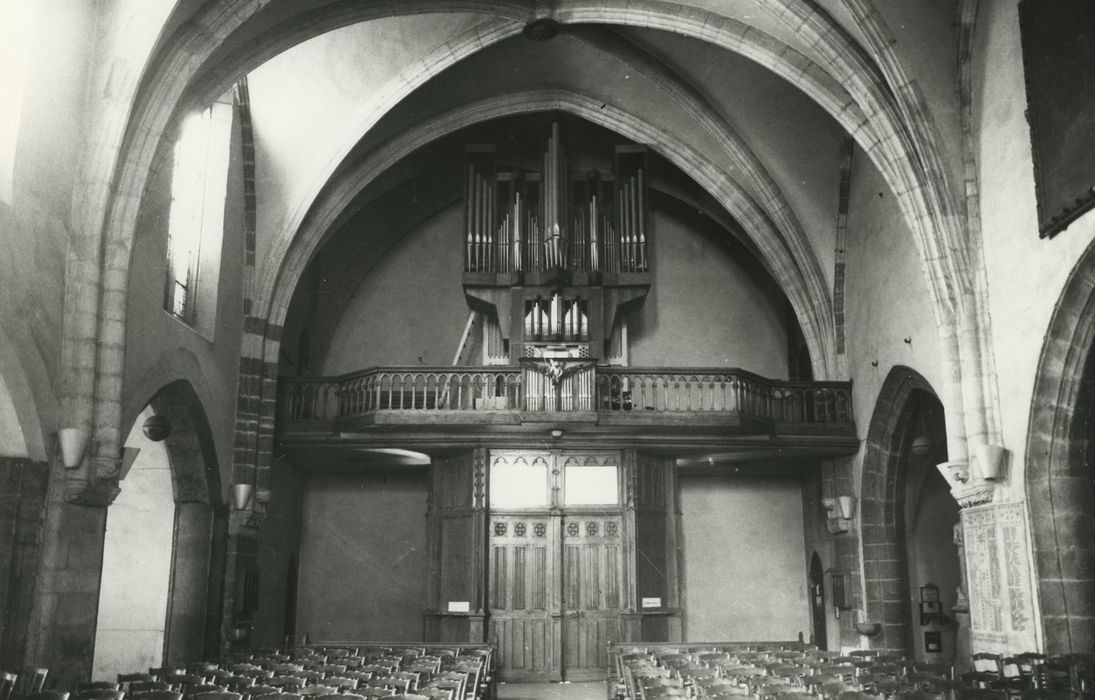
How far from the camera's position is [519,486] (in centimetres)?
1873

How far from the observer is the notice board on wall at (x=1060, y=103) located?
11.2 metres

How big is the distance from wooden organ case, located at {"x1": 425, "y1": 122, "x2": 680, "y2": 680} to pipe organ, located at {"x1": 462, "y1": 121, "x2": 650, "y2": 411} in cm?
3

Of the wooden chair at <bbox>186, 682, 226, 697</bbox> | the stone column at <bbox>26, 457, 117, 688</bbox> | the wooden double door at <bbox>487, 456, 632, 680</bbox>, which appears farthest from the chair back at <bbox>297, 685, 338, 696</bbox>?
the wooden double door at <bbox>487, 456, 632, 680</bbox>

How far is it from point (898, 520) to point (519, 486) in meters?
6.68

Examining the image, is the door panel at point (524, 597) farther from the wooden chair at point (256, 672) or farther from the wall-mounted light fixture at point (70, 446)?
the wall-mounted light fixture at point (70, 446)

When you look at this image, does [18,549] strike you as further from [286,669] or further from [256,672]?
[286,669]

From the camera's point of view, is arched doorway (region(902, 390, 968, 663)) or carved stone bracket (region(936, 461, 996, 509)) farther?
arched doorway (region(902, 390, 968, 663))

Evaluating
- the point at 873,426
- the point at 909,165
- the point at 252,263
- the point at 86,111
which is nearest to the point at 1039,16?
the point at 909,165

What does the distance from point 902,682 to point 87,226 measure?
9.69 m

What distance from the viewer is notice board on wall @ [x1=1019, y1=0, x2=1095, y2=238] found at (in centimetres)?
1124

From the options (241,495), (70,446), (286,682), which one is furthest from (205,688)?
(241,495)

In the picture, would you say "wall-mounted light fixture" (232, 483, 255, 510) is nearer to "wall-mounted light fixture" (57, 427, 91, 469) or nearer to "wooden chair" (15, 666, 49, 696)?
"wall-mounted light fixture" (57, 427, 91, 469)

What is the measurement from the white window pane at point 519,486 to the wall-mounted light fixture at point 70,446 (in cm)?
868

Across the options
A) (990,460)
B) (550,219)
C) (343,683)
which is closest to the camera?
(343,683)
